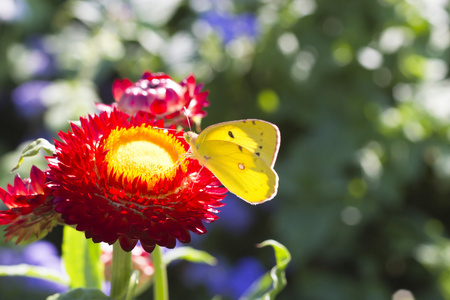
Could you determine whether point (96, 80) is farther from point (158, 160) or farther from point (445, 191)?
point (158, 160)

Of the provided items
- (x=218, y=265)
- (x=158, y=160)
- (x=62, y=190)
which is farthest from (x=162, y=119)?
(x=218, y=265)

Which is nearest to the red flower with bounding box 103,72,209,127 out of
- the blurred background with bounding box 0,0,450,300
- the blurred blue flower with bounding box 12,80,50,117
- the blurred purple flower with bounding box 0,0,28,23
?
the blurred background with bounding box 0,0,450,300

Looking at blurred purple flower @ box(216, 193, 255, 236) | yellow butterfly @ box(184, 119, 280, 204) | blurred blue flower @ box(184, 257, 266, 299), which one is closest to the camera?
yellow butterfly @ box(184, 119, 280, 204)

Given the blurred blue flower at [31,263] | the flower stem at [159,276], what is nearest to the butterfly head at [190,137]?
the flower stem at [159,276]

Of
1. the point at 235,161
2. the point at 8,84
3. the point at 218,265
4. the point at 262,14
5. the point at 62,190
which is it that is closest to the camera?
the point at 62,190

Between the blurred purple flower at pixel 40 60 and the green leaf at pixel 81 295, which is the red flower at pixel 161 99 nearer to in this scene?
the green leaf at pixel 81 295

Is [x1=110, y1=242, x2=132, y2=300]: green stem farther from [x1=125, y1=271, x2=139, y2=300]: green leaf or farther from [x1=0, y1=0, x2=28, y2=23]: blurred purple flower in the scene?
[x1=0, y1=0, x2=28, y2=23]: blurred purple flower

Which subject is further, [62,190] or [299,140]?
[299,140]
